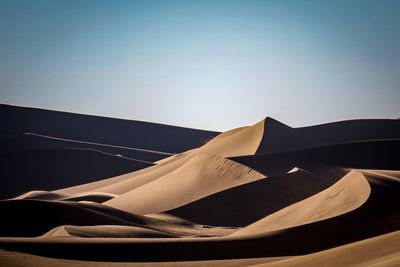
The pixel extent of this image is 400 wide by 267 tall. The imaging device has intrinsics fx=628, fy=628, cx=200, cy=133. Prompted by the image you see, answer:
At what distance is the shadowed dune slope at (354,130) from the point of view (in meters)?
69.8

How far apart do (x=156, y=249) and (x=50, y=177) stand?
171ft

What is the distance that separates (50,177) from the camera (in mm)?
67625

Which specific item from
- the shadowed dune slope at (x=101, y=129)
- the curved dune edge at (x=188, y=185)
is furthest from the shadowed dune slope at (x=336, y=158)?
the shadowed dune slope at (x=101, y=129)

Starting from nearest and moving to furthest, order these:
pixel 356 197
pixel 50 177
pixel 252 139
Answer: pixel 356 197 → pixel 252 139 → pixel 50 177

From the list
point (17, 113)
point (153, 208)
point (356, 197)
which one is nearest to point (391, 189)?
point (356, 197)

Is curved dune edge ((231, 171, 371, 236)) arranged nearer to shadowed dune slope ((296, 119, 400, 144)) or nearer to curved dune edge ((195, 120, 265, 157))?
curved dune edge ((195, 120, 265, 157))

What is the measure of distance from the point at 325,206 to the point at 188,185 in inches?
626

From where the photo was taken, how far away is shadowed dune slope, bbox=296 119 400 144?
229 ft

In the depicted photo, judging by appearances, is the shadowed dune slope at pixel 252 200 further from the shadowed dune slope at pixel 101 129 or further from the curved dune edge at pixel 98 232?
the shadowed dune slope at pixel 101 129

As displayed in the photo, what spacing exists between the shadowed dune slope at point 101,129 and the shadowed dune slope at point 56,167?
37347mm

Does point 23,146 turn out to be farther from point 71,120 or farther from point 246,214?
point 246,214

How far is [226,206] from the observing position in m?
32.6

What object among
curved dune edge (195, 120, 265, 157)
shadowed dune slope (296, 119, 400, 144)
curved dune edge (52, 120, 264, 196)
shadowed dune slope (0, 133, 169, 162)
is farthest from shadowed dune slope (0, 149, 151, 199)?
shadowed dune slope (296, 119, 400, 144)

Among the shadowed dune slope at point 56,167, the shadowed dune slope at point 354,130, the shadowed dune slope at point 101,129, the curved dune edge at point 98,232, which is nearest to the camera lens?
the curved dune edge at point 98,232
